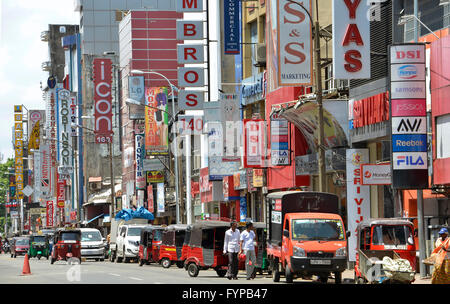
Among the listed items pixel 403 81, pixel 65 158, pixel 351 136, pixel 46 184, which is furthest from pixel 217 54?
pixel 46 184

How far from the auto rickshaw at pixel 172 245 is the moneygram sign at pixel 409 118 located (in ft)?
46.0

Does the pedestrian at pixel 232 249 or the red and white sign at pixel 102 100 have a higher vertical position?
the red and white sign at pixel 102 100

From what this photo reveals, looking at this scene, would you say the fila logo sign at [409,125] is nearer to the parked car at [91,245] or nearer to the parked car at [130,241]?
the parked car at [130,241]

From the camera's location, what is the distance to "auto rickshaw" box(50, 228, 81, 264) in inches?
2130

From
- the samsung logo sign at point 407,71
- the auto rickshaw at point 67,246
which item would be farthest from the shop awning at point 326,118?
the auto rickshaw at point 67,246

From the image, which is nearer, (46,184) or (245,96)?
(245,96)

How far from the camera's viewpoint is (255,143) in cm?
5025

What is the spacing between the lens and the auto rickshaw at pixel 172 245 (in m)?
44.3

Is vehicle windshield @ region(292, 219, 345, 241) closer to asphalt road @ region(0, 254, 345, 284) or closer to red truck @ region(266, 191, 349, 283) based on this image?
red truck @ region(266, 191, 349, 283)

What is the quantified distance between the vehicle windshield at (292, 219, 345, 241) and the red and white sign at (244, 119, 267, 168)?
20318 mm

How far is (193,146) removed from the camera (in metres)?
73.5

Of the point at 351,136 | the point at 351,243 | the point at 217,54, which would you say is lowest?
the point at 351,243
